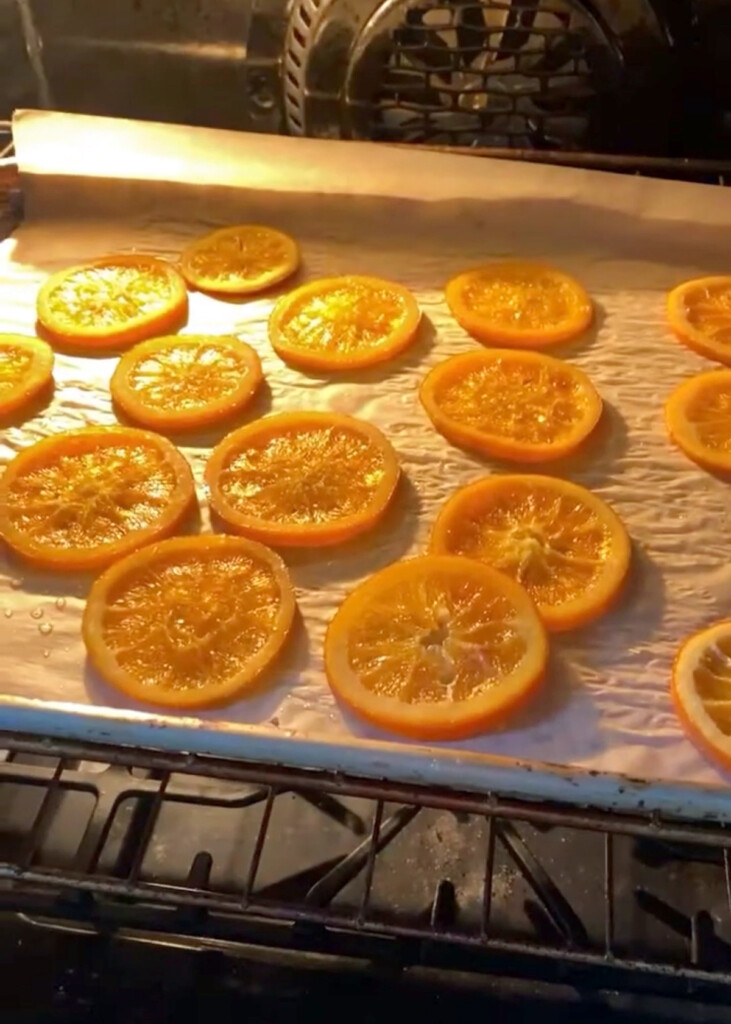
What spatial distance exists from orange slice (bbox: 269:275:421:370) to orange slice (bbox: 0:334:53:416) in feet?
1.17

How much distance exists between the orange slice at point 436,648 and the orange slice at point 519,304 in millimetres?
564

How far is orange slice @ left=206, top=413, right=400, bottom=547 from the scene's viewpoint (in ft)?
5.01

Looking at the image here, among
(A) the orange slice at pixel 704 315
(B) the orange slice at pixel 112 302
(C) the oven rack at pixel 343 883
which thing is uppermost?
(A) the orange slice at pixel 704 315

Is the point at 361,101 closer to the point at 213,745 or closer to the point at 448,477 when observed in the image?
the point at 448,477

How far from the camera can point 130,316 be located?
6.21 ft

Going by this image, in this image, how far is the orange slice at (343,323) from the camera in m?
1.82

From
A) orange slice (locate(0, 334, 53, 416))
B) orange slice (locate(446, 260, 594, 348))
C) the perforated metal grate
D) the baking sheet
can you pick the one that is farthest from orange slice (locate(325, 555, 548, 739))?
the perforated metal grate

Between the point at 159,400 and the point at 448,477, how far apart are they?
45 centimetres

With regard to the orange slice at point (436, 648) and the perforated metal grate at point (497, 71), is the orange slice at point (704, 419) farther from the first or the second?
the perforated metal grate at point (497, 71)

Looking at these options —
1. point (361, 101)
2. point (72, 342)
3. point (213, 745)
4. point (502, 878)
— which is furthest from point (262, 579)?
point (361, 101)

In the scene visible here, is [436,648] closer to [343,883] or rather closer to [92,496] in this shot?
[343,883]

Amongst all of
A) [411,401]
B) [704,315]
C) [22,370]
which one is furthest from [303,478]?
[704,315]

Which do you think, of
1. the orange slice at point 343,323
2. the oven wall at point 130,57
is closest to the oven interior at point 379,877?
the oven wall at point 130,57

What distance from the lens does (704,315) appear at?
187cm
